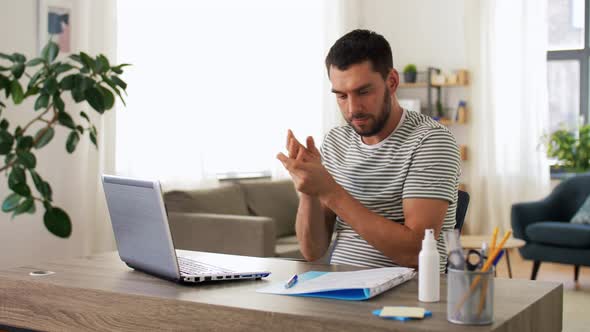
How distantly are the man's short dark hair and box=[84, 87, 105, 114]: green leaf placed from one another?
1.59 meters

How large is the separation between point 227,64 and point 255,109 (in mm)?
452

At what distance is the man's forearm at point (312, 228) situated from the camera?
2244mm

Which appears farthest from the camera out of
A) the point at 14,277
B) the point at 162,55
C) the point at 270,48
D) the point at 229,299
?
the point at 270,48

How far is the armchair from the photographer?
540 cm

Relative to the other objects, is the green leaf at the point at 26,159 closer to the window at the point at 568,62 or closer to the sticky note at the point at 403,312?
the sticky note at the point at 403,312

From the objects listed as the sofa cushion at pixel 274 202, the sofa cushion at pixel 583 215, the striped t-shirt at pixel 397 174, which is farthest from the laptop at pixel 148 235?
the sofa cushion at pixel 583 215

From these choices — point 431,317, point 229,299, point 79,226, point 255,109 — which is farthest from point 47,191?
point 255,109

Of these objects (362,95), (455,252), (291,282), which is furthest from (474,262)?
(362,95)

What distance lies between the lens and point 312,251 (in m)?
2.30

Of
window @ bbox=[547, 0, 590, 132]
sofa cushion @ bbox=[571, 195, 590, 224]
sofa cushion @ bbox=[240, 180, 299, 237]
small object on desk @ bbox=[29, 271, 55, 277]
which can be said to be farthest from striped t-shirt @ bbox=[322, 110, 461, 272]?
window @ bbox=[547, 0, 590, 132]

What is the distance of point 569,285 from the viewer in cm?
574

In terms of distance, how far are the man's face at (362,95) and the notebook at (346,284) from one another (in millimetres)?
474

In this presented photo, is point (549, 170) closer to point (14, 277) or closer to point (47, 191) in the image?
point (47, 191)

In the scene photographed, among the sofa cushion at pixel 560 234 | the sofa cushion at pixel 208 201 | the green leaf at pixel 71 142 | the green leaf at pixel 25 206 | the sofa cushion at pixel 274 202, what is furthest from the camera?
the sofa cushion at pixel 274 202
